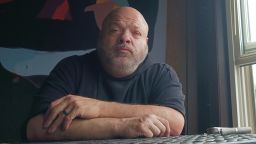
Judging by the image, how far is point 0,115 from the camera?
→ 48.3 inches

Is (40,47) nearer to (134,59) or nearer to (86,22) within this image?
(86,22)

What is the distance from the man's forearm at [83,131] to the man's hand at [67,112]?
13 mm

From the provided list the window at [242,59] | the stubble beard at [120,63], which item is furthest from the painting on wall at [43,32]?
the window at [242,59]

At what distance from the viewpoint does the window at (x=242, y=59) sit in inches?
53.1

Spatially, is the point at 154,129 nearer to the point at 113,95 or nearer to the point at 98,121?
the point at 98,121

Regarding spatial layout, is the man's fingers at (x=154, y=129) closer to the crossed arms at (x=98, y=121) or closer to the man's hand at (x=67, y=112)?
the crossed arms at (x=98, y=121)

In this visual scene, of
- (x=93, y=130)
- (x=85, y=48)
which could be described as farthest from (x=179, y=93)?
(x=85, y=48)

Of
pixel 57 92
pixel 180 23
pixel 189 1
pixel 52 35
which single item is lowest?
pixel 57 92

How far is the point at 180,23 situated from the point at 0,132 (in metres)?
0.96

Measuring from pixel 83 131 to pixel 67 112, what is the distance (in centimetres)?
7

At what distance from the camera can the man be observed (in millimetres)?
784

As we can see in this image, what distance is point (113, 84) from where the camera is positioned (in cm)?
109

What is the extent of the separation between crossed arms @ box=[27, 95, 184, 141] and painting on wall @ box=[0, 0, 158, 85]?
1.57ft

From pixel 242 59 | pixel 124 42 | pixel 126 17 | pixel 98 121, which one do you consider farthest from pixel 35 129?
pixel 242 59
